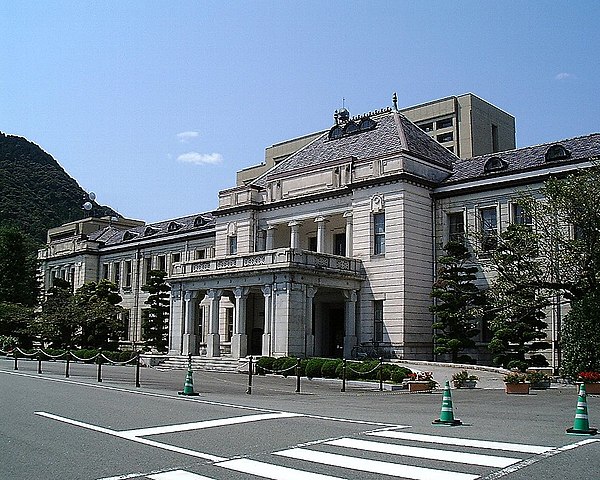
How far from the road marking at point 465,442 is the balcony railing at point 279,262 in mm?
24012

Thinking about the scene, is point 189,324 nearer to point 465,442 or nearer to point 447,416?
point 447,416

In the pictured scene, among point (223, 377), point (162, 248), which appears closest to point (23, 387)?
point (223, 377)

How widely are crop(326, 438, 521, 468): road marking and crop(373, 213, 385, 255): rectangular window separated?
2854 centimetres

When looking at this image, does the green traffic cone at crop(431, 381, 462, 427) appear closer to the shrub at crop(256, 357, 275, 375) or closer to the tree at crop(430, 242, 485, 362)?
the shrub at crop(256, 357, 275, 375)

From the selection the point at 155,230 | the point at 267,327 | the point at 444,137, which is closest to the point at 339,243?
the point at 267,327

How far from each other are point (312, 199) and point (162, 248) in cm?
2312

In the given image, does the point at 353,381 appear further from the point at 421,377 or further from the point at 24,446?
the point at 24,446

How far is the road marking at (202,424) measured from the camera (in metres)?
12.6

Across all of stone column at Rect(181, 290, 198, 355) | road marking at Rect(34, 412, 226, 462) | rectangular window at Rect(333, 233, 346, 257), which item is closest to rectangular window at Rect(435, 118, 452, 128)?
rectangular window at Rect(333, 233, 346, 257)

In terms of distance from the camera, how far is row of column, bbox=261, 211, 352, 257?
136 ft

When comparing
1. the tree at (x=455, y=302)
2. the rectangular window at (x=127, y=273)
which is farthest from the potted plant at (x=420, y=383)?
the rectangular window at (x=127, y=273)

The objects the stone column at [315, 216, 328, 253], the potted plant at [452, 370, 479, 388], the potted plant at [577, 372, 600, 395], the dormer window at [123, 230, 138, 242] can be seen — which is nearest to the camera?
the potted plant at [577, 372, 600, 395]

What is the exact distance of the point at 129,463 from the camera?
31.9ft

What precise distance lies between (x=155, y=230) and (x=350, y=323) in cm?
3093
